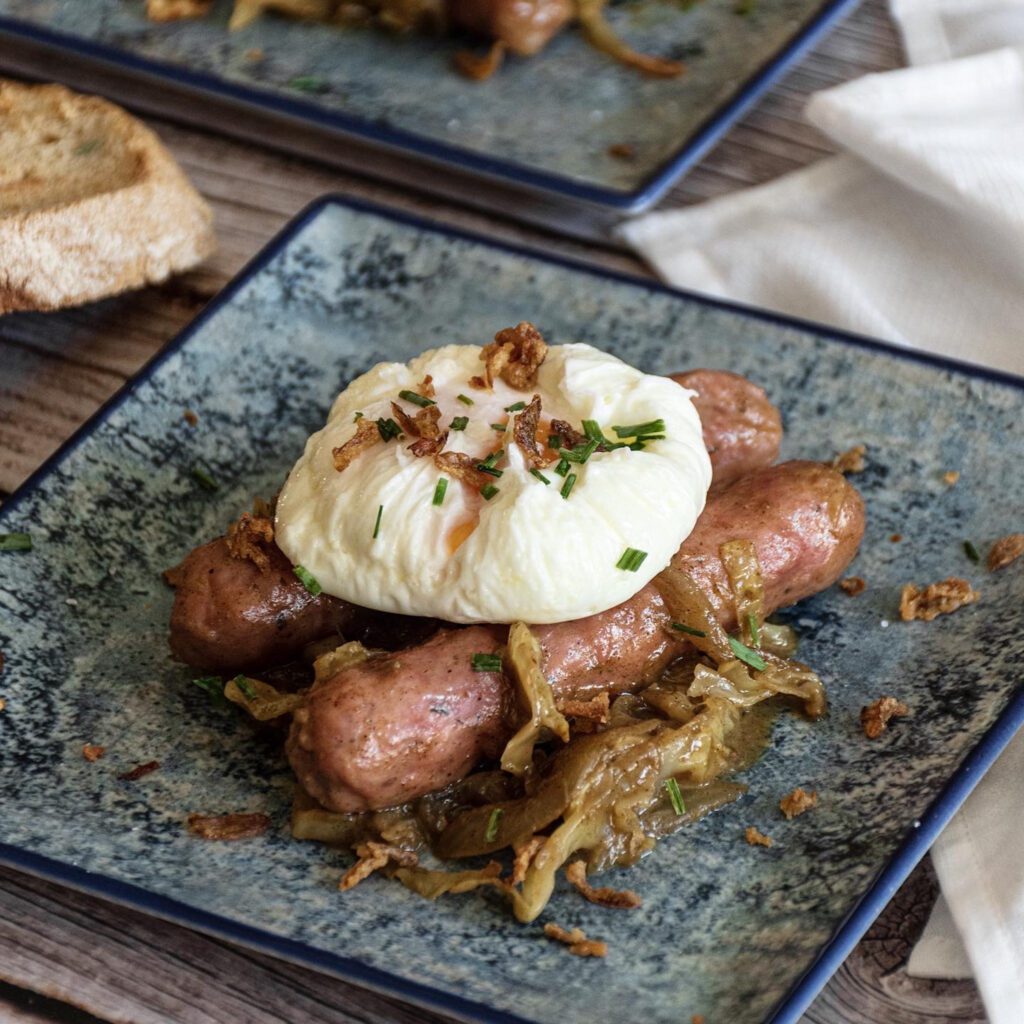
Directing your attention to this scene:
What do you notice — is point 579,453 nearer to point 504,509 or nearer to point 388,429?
point 504,509

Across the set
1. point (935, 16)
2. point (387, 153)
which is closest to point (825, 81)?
point (935, 16)

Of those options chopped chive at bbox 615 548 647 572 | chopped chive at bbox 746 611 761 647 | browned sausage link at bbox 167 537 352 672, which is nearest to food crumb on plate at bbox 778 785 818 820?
chopped chive at bbox 746 611 761 647

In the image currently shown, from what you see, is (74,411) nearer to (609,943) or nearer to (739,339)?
(739,339)

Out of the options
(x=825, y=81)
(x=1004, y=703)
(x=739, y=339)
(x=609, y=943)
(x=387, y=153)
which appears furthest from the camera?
(x=825, y=81)

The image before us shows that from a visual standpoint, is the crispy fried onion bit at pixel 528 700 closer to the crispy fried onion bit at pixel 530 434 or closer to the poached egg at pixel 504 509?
the poached egg at pixel 504 509

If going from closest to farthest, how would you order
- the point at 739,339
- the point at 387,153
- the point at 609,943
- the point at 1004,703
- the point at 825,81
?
the point at 609,943 < the point at 1004,703 < the point at 739,339 < the point at 387,153 < the point at 825,81

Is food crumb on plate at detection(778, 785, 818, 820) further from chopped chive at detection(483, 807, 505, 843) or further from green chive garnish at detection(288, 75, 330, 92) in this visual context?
green chive garnish at detection(288, 75, 330, 92)

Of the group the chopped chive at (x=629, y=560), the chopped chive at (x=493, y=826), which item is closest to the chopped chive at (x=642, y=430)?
the chopped chive at (x=629, y=560)
